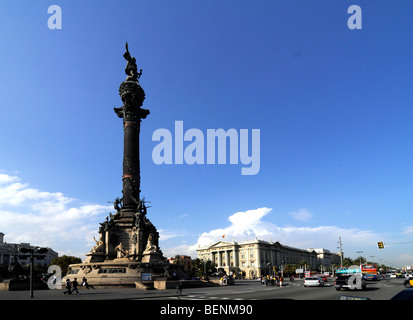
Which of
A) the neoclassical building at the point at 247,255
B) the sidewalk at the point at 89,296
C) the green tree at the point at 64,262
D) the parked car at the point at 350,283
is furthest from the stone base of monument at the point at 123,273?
the neoclassical building at the point at 247,255

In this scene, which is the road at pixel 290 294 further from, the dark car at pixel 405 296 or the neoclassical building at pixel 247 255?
the neoclassical building at pixel 247 255

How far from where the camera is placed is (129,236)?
4738cm

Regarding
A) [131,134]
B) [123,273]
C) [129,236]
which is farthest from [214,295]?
[131,134]

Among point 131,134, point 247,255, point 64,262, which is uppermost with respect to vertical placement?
point 131,134

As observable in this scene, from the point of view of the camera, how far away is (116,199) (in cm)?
5066

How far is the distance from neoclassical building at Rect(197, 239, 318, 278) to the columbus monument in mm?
96129

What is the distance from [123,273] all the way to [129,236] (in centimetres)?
841

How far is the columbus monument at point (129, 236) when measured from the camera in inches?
1566

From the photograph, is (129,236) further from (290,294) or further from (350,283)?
(350,283)

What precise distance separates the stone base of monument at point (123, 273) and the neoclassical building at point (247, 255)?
324 ft

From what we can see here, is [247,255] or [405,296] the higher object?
[405,296]

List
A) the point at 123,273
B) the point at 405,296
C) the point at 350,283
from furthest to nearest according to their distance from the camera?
the point at 123,273
the point at 350,283
the point at 405,296
